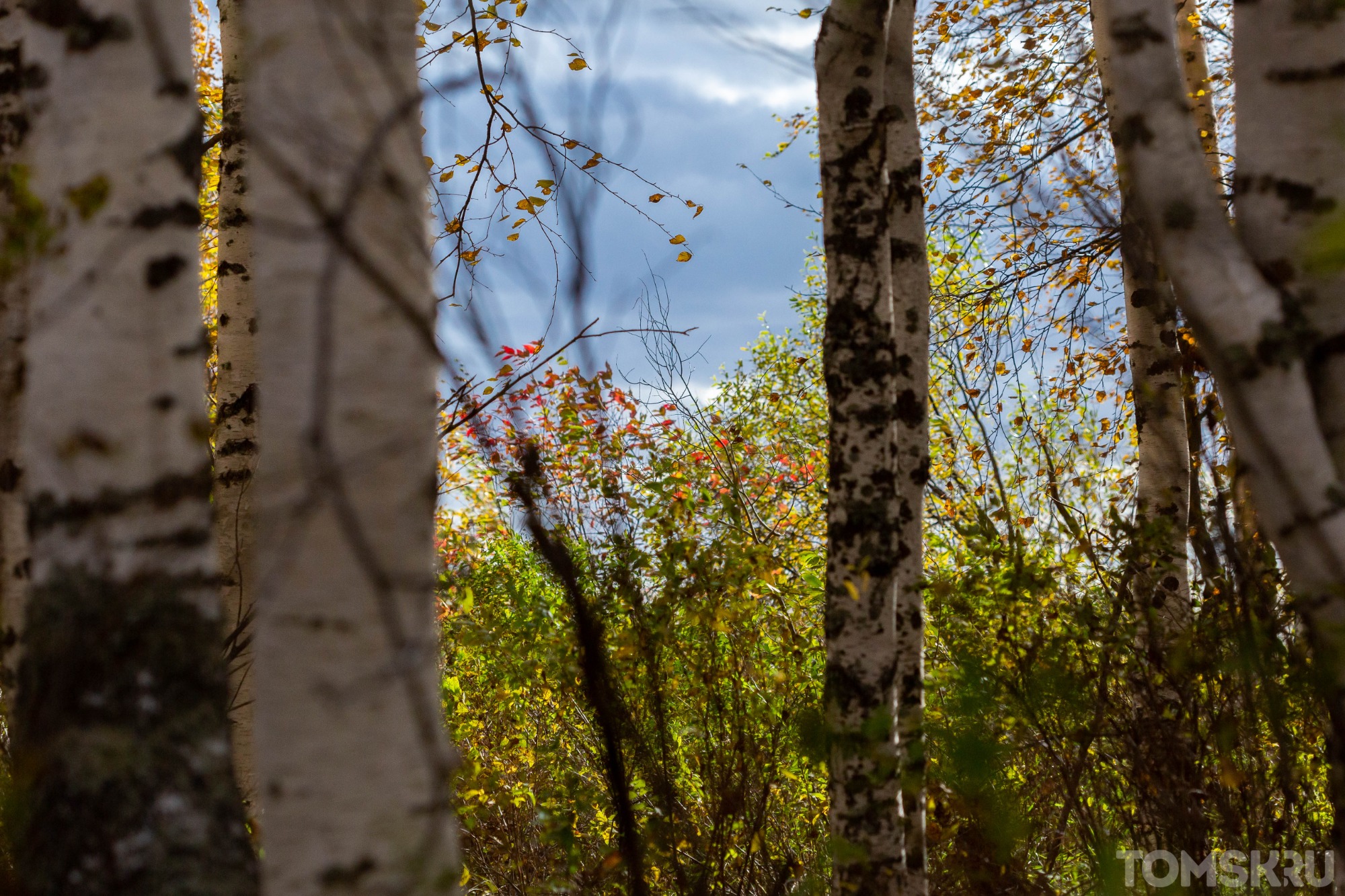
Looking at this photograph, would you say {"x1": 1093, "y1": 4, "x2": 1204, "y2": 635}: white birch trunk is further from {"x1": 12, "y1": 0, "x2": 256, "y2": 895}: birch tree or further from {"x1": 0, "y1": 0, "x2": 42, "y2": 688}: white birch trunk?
{"x1": 0, "y1": 0, "x2": 42, "y2": 688}: white birch trunk

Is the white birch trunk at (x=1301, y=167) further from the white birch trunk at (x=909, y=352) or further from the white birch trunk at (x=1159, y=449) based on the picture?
the white birch trunk at (x=1159, y=449)

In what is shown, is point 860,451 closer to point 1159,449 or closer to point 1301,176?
point 1301,176

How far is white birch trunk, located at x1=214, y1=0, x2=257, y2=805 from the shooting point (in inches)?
122

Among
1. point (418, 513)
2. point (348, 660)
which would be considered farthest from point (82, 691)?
point (418, 513)

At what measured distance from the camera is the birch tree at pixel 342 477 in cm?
105

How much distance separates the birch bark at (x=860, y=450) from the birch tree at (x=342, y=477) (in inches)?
58.4

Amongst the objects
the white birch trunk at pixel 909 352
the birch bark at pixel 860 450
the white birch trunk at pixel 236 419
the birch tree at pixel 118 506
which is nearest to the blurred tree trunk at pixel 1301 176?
the birch bark at pixel 860 450

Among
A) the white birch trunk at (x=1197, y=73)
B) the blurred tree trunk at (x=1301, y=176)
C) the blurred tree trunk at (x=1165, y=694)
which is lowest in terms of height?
the blurred tree trunk at (x=1165, y=694)

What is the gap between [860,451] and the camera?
95.9 inches

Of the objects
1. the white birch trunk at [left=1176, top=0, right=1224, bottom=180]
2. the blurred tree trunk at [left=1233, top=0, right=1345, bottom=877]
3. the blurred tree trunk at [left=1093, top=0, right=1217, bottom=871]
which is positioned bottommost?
the blurred tree trunk at [left=1093, top=0, right=1217, bottom=871]

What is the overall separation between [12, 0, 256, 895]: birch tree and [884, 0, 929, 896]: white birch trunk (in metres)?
1.97

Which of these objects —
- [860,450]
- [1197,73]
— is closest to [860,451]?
[860,450]

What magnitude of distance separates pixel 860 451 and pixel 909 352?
27.3 inches

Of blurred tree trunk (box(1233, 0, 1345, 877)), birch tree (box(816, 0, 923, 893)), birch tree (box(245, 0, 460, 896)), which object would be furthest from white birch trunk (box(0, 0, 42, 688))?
blurred tree trunk (box(1233, 0, 1345, 877))
